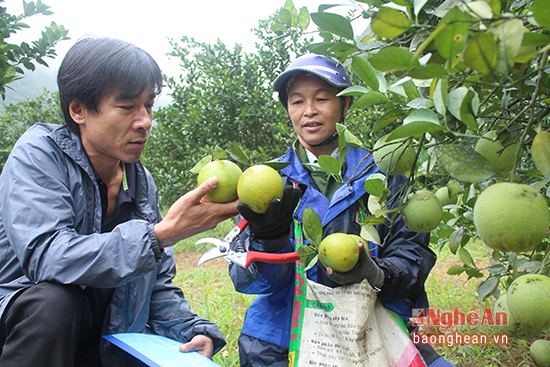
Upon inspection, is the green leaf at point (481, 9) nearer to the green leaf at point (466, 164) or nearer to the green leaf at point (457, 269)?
the green leaf at point (466, 164)

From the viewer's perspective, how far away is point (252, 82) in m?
4.72

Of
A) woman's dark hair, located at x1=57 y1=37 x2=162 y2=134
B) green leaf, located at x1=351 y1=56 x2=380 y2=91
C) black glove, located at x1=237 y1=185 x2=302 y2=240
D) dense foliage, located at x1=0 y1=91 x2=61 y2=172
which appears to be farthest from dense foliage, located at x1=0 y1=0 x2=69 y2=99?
dense foliage, located at x1=0 y1=91 x2=61 y2=172

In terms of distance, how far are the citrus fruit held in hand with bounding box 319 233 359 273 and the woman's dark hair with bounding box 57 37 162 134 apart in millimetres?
969

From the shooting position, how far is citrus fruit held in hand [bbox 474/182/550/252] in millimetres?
577

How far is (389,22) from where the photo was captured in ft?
2.11

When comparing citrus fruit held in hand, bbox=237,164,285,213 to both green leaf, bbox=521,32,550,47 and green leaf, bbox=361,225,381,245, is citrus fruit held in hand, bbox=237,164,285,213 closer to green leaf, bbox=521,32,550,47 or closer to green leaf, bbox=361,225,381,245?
green leaf, bbox=361,225,381,245

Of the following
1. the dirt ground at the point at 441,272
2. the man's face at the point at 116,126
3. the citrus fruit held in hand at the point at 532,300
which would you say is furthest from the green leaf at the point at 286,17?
the dirt ground at the point at 441,272

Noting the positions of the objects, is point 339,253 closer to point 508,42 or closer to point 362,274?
point 362,274

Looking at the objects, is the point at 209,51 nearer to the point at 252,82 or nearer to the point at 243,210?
the point at 252,82

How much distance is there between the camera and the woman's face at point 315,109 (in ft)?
5.42

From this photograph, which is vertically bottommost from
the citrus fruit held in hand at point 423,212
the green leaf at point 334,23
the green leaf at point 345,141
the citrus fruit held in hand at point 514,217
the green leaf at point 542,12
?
the citrus fruit held in hand at point 423,212

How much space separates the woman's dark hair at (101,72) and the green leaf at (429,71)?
Answer: 1195 millimetres

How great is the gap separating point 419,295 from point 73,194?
140 cm

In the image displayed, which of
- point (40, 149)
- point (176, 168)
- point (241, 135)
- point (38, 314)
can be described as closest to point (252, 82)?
point (241, 135)
